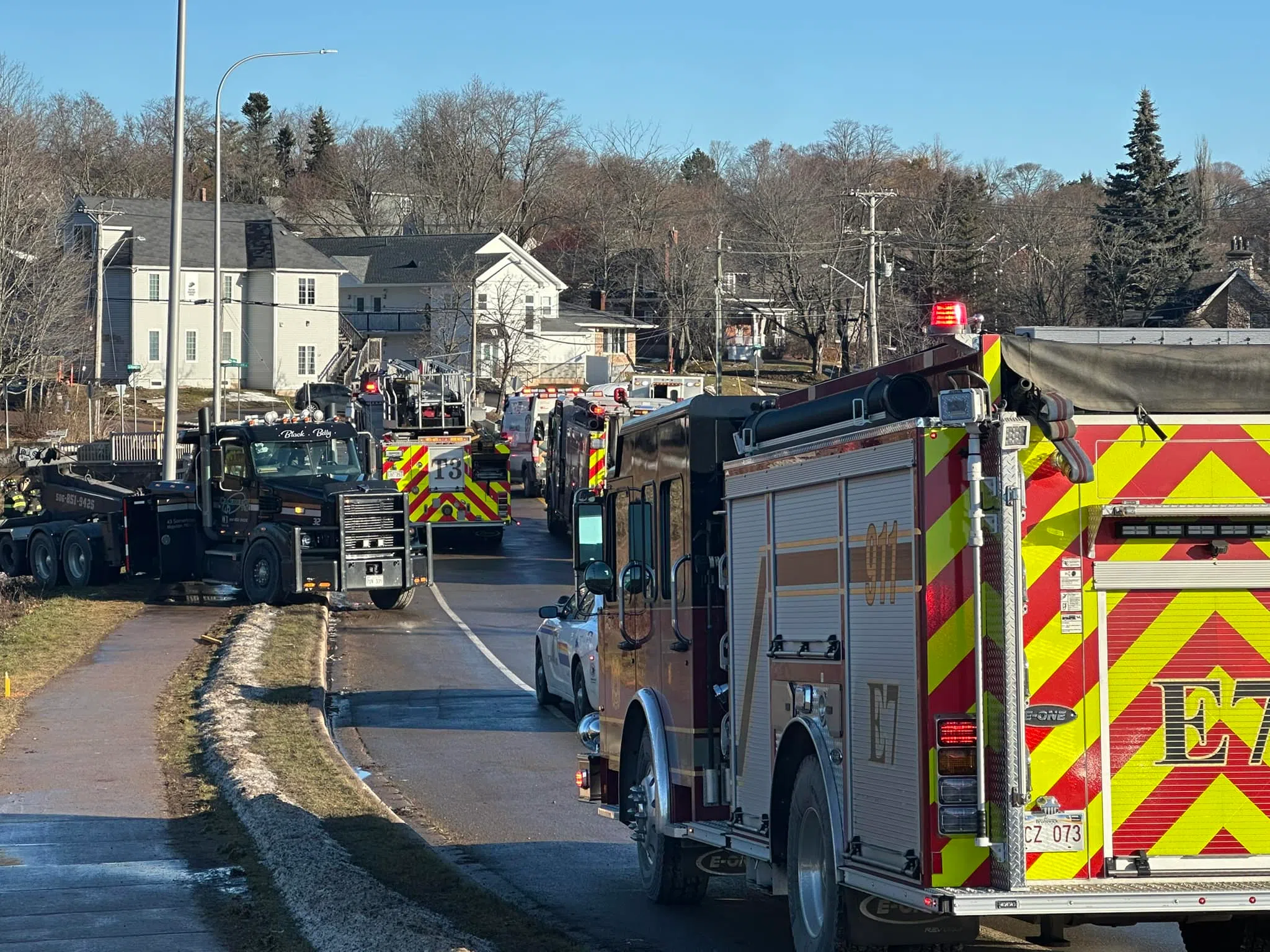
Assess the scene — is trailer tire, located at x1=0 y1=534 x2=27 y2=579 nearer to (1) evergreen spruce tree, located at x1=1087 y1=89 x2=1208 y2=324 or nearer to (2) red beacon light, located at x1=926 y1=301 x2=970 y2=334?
(2) red beacon light, located at x1=926 y1=301 x2=970 y2=334

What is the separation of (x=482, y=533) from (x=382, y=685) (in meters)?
17.1

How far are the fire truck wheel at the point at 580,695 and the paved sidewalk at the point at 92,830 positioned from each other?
4.22 metres

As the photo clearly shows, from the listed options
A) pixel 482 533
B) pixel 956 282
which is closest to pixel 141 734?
pixel 482 533

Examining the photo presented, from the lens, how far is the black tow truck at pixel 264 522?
26.2 metres

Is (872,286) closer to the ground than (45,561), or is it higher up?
higher up

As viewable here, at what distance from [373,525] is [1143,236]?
A: 44.0 meters

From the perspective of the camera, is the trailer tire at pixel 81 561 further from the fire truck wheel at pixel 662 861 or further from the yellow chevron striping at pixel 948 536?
the yellow chevron striping at pixel 948 536

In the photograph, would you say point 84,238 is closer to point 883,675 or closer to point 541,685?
point 541,685

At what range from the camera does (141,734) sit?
612 inches

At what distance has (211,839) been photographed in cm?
1128

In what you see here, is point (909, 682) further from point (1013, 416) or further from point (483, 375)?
point (483, 375)

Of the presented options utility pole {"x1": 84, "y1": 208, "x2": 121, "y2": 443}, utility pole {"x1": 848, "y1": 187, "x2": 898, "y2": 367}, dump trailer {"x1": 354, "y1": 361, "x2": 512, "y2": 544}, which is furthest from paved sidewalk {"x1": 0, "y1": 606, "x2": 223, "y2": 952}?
utility pole {"x1": 84, "y1": 208, "x2": 121, "y2": 443}

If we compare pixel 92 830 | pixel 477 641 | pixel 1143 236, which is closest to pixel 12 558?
pixel 477 641

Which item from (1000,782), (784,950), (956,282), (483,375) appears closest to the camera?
(1000,782)
